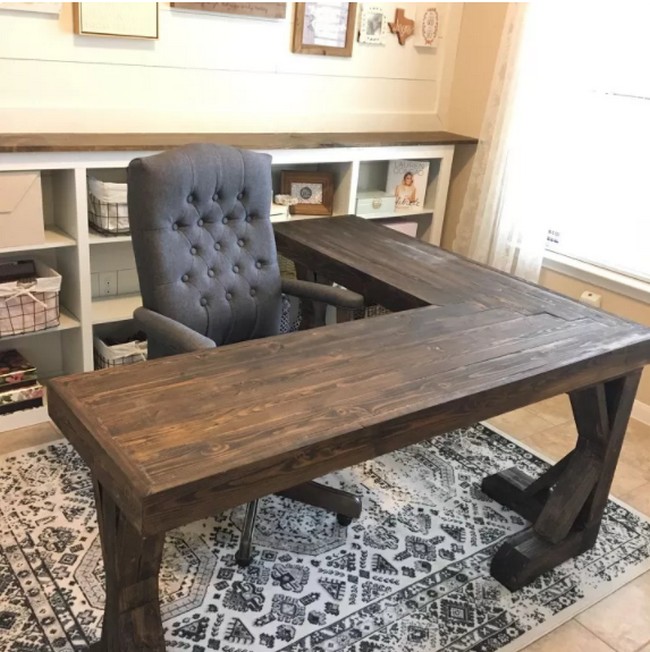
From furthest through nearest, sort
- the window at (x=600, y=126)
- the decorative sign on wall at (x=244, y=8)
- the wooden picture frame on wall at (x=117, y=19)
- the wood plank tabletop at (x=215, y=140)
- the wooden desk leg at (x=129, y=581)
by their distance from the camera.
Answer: the window at (x=600, y=126) < the decorative sign on wall at (x=244, y=8) < the wooden picture frame on wall at (x=117, y=19) < the wood plank tabletop at (x=215, y=140) < the wooden desk leg at (x=129, y=581)

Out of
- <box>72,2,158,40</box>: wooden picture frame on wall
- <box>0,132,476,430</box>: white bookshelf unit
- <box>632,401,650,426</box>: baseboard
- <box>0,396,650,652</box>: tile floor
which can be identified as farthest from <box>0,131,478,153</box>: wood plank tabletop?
Result: <box>632,401,650,426</box>: baseboard

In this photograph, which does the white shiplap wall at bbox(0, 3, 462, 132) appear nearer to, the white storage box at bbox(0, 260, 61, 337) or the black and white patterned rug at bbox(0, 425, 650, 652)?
the white storage box at bbox(0, 260, 61, 337)

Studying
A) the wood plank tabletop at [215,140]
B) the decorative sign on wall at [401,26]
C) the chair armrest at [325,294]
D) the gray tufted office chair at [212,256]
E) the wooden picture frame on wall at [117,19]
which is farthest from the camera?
the decorative sign on wall at [401,26]

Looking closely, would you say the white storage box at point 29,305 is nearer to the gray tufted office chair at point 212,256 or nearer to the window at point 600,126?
the gray tufted office chair at point 212,256

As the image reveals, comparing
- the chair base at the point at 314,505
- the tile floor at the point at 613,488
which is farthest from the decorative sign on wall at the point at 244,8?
the chair base at the point at 314,505

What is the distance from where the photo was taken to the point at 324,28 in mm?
3281

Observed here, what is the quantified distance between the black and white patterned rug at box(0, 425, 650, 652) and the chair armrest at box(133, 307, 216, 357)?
66 centimetres

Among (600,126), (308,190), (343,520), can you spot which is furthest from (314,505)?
(600,126)

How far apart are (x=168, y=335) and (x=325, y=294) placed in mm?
569

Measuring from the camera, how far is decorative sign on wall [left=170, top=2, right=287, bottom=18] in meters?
2.89

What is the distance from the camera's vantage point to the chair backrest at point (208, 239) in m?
2.10

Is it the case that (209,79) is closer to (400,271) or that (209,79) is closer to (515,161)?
(400,271)

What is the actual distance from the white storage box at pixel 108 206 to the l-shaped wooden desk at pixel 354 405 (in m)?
0.84

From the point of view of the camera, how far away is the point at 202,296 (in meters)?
2.24
